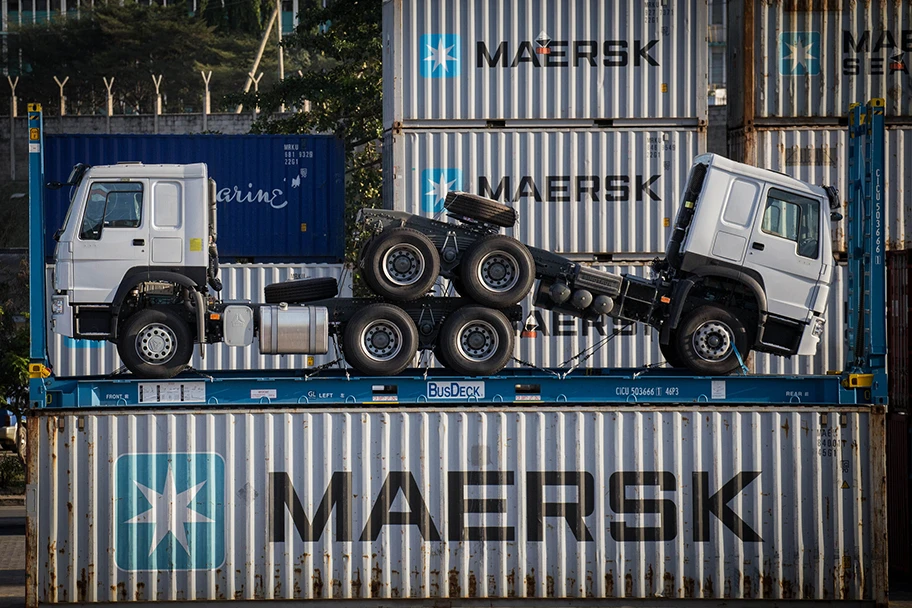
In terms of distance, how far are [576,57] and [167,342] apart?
7.66m

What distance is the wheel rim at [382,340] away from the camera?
12625 mm

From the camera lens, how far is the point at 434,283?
1298 centimetres

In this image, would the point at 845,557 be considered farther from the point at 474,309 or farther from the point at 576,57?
the point at 576,57

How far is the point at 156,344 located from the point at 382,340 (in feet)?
7.51

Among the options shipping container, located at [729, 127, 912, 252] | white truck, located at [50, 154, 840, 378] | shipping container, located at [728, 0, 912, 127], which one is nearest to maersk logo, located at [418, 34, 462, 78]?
shipping container, located at [728, 0, 912, 127]

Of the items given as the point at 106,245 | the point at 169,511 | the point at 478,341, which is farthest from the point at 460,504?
the point at 106,245

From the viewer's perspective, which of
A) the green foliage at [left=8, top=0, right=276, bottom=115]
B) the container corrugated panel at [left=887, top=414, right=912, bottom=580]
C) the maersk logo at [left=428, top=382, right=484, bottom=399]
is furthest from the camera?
the green foliage at [left=8, top=0, right=276, bottom=115]

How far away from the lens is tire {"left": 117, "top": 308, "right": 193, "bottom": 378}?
12.5m

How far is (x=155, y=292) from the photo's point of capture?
12836mm

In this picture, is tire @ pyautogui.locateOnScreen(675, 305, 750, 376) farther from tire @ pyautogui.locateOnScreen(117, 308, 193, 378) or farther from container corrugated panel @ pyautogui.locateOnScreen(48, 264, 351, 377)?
container corrugated panel @ pyautogui.locateOnScreen(48, 264, 351, 377)

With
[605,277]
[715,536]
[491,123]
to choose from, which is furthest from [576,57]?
[715,536]

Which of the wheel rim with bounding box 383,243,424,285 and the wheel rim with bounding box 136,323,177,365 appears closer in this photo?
the wheel rim with bounding box 136,323,177,365

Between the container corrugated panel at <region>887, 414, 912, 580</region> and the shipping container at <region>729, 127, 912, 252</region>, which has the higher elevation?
the shipping container at <region>729, 127, 912, 252</region>

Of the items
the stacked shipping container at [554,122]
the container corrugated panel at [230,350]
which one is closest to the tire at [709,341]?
the stacked shipping container at [554,122]
